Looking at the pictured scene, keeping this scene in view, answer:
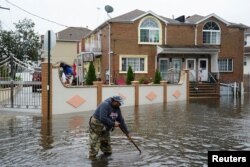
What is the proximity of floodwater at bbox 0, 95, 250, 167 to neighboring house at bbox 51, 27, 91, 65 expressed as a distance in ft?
136

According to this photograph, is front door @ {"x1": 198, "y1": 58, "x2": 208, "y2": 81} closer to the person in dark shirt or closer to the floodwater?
the person in dark shirt

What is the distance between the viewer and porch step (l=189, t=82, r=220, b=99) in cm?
3180

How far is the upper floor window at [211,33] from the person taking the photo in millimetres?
Result: 36656

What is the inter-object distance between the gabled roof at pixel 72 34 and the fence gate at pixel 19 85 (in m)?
45.3

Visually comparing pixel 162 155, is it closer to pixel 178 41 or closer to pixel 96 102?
pixel 96 102

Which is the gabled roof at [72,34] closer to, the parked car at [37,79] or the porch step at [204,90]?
the porch step at [204,90]

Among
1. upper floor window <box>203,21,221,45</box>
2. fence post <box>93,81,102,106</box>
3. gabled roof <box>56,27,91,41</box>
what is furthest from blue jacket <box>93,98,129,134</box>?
gabled roof <box>56,27,91,41</box>

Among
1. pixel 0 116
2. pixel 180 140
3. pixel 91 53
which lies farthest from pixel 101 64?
pixel 180 140

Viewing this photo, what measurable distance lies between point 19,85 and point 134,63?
17.5m

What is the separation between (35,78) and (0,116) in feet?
6.97

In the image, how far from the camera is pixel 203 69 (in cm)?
3653

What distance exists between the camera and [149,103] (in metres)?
24.0

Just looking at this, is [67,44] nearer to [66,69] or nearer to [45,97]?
[66,69]

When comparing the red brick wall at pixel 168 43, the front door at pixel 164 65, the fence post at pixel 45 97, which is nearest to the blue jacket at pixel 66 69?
the fence post at pixel 45 97
